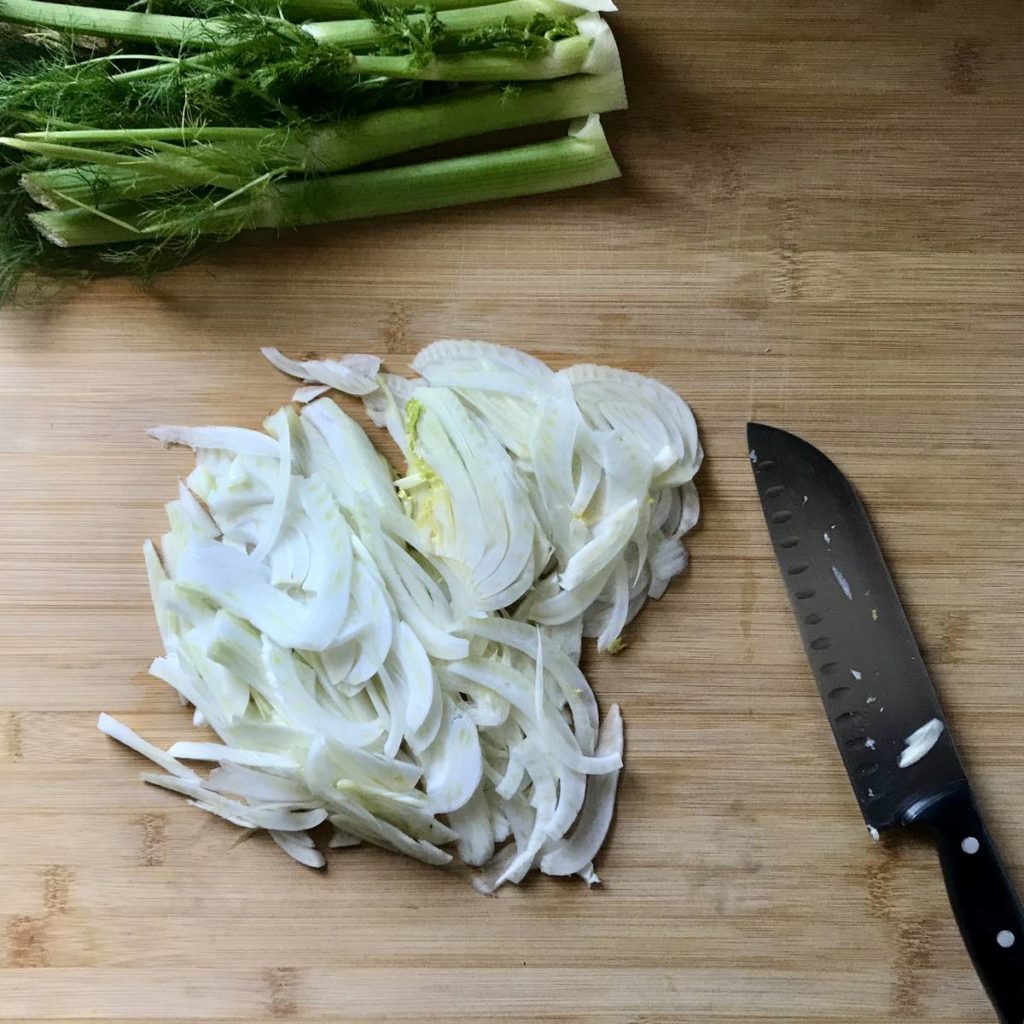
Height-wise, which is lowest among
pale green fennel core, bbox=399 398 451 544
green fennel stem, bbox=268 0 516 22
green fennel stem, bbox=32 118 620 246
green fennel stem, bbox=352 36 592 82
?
pale green fennel core, bbox=399 398 451 544

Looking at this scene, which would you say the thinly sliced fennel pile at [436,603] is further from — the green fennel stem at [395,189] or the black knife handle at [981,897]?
the black knife handle at [981,897]

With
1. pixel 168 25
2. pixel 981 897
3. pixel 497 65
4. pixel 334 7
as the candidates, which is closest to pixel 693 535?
pixel 981 897

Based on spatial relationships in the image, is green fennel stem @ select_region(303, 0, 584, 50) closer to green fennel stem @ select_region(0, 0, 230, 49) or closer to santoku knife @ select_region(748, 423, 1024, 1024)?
green fennel stem @ select_region(0, 0, 230, 49)

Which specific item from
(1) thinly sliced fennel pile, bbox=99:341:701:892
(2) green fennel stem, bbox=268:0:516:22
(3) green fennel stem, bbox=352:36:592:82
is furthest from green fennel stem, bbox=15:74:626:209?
(1) thinly sliced fennel pile, bbox=99:341:701:892

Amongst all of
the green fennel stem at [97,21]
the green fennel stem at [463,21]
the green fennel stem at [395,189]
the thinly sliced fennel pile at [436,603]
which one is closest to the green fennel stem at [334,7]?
the green fennel stem at [463,21]

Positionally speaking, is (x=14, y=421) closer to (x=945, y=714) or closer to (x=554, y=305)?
(x=554, y=305)

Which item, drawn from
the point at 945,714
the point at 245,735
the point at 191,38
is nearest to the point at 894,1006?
the point at 945,714

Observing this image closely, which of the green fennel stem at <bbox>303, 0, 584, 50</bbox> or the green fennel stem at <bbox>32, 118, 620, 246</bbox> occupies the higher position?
the green fennel stem at <bbox>303, 0, 584, 50</bbox>
